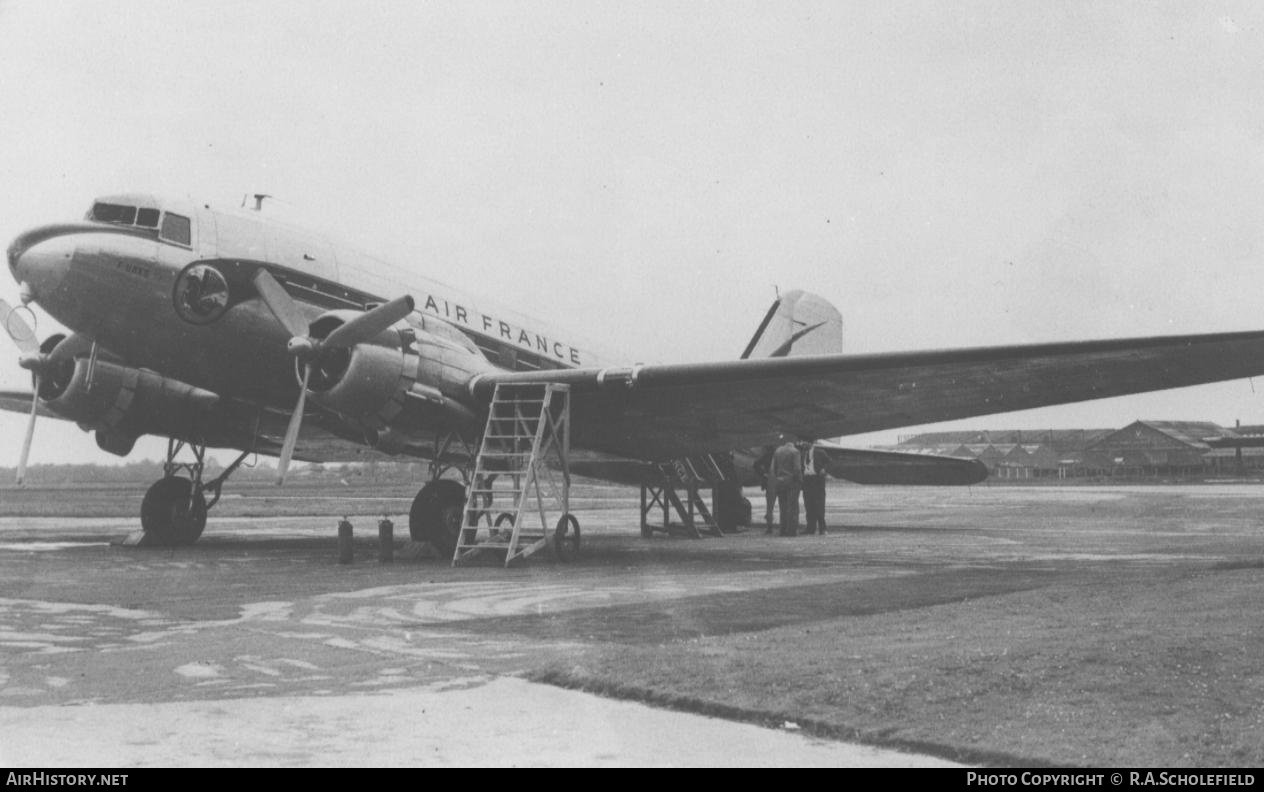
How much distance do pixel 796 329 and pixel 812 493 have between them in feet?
13.6

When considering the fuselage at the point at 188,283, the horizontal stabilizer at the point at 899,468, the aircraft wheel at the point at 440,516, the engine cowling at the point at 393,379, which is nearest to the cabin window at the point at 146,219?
the fuselage at the point at 188,283

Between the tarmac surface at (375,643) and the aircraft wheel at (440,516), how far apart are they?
0.95 meters

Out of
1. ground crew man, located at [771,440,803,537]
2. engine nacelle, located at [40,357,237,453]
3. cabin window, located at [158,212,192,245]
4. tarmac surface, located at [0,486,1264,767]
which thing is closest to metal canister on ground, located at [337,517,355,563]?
tarmac surface, located at [0,486,1264,767]

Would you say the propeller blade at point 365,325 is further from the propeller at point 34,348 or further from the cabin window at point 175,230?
the propeller at point 34,348

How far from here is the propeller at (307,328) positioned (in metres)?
15.2

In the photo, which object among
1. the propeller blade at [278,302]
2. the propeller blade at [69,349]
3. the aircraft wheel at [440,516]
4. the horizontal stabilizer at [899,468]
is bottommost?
the aircraft wheel at [440,516]

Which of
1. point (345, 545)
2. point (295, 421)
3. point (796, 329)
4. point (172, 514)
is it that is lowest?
point (345, 545)

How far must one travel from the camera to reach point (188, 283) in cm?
1555

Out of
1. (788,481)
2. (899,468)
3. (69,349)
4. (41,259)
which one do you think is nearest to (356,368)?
(41,259)

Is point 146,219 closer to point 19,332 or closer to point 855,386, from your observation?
point 19,332

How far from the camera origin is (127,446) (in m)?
19.7

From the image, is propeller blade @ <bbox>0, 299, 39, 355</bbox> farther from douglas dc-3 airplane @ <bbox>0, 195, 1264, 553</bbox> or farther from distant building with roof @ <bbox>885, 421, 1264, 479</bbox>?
distant building with roof @ <bbox>885, 421, 1264, 479</bbox>

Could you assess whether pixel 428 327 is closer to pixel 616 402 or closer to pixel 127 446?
pixel 616 402
